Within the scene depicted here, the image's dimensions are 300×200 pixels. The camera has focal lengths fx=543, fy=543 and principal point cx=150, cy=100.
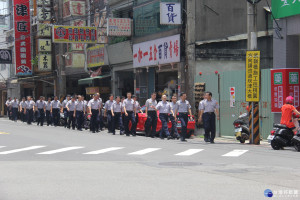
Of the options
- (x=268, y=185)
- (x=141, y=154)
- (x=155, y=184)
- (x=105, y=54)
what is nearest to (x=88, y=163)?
(x=141, y=154)

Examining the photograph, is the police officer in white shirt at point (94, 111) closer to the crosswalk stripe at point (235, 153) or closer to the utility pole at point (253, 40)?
the utility pole at point (253, 40)

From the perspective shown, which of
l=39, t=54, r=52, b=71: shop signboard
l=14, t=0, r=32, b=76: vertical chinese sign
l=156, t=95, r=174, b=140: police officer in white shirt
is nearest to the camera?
l=156, t=95, r=174, b=140: police officer in white shirt

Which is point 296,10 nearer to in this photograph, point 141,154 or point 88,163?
point 141,154

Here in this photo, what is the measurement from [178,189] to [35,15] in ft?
119

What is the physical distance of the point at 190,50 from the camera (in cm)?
2542

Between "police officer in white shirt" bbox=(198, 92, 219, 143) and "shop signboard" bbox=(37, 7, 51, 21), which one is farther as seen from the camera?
"shop signboard" bbox=(37, 7, 51, 21)

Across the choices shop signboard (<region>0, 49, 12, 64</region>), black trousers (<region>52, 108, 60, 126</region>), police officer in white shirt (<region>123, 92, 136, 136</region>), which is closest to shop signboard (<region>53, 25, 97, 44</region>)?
black trousers (<region>52, 108, 60, 126</region>)

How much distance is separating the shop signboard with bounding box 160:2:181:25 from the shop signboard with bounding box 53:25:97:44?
831 cm

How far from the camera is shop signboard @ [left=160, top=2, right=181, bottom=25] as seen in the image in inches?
1004

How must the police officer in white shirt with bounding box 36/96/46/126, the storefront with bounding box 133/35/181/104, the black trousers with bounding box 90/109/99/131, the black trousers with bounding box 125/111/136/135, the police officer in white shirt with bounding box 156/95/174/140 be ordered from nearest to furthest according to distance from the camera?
the police officer in white shirt with bounding box 156/95/174/140 < the black trousers with bounding box 125/111/136/135 < the black trousers with bounding box 90/109/99/131 < the storefront with bounding box 133/35/181/104 < the police officer in white shirt with bounding box 36/96/46/126

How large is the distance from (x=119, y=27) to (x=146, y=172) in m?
21.3

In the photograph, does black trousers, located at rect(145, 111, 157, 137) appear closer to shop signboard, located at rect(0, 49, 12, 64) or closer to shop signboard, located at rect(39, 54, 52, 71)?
shop signboard, located at rect(39, 54, 52, 71)

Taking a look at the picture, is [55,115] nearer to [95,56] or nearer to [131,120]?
[95,56]

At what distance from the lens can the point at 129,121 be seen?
24.1 m
